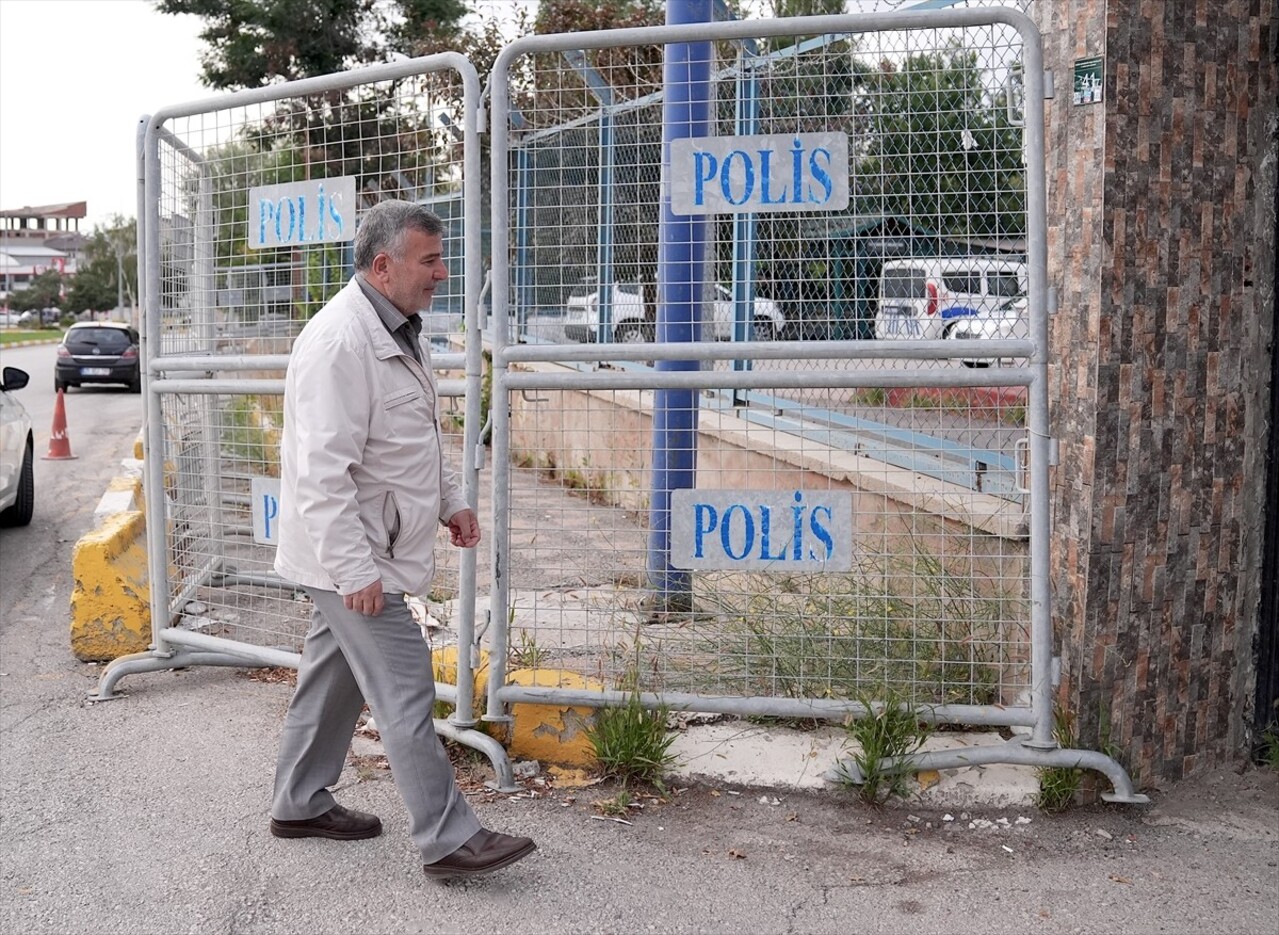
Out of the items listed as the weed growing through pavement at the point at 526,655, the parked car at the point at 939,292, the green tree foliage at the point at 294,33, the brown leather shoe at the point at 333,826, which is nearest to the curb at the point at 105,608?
the weed growing through pavement at the point at 526,655

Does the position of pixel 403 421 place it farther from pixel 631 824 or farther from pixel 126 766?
pixel 126 766

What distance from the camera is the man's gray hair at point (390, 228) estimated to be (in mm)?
3928

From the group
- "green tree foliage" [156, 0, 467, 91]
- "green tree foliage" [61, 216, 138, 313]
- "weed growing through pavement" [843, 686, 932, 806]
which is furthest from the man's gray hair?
"green tree foliage" [61, 216, 138, 313]

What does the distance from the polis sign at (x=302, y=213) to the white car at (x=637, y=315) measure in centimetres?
116

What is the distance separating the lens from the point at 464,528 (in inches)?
170

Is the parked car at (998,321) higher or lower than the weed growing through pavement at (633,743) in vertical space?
higher

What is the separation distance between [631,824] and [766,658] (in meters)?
0.80

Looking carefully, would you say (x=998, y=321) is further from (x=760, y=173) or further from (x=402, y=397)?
(x=402, y=397)

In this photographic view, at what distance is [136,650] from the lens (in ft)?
20.8

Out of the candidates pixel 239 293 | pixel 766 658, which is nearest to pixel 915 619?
pixel 766 658

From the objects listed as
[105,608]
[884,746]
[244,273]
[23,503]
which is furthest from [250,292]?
[23,503]

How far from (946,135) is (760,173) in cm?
82

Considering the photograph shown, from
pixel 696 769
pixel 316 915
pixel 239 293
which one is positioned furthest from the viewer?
pixel 239 293

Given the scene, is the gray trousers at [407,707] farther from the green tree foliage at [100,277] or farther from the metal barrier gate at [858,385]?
the green tree foliage at [100,277]
